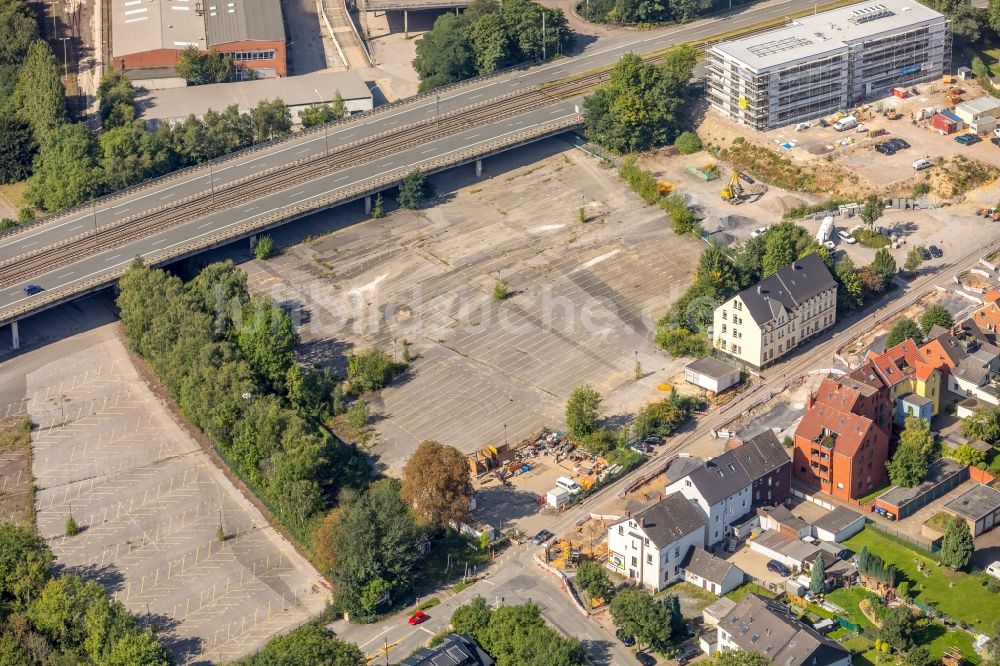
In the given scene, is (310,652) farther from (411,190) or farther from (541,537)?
(411,190)

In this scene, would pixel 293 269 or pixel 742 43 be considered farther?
pixel 742 43

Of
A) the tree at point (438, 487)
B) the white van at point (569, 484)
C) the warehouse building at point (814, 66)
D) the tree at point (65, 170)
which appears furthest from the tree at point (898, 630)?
the tree at point (65, 170)

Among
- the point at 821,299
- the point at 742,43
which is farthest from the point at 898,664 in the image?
the point at 742,43

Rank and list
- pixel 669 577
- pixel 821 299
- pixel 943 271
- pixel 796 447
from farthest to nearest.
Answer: pixel 943 271, pixel 821 299, pixel 796 447, pixel 669 577

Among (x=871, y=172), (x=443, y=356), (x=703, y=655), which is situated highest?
(x=871, y=172)

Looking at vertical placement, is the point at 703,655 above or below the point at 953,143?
below

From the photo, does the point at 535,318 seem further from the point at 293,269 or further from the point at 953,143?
the point at 953,143

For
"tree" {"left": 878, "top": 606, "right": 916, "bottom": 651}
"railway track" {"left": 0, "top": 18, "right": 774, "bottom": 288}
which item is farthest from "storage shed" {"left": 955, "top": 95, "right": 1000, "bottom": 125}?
"tree" {"left": 878, "top": 606, "right": 916, "bottom": 651}

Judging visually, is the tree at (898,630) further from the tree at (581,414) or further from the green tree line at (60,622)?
the green tree line at (60,622)
